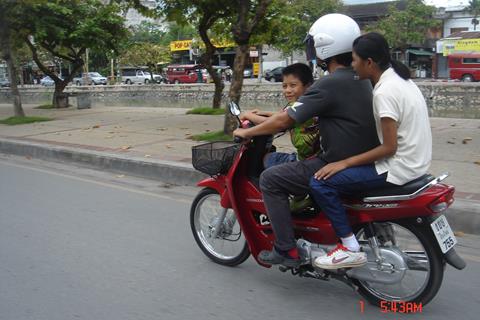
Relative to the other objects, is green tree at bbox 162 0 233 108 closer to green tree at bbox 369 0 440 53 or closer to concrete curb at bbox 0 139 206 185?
concrete curb at bbox 0 139 206 185

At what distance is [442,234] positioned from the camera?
3.42 m

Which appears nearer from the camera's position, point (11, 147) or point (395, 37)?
point (11, 147)

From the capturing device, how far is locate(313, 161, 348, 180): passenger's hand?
11.6ft

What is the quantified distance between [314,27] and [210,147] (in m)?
1.22

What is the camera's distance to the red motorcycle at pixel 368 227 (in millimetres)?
3422

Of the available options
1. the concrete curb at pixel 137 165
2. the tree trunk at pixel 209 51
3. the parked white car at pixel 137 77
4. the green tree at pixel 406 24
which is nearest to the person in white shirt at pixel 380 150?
the concrete curb at pixel 137 165

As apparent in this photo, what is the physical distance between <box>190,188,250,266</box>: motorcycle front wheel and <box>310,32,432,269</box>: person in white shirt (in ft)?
3.73

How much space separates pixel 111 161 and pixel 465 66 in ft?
125

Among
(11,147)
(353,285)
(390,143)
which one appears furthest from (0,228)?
(11,147)

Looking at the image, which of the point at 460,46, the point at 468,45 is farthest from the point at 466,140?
the point at 460,46

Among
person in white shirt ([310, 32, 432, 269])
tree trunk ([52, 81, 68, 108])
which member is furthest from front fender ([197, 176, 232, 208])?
tree trunk ([52, 81, 68, 108])

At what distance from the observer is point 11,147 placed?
1140cm

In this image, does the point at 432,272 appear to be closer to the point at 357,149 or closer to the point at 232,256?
the point at 357,149

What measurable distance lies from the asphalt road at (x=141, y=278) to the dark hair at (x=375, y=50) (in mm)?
1602
